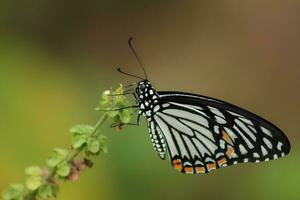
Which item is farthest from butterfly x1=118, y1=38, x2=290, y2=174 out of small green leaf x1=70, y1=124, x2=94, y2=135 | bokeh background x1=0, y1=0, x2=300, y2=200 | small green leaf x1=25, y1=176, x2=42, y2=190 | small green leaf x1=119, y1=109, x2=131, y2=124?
bokeh background x1=0, y1=0, x2=300, y2=200

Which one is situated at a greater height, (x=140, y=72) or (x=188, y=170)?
(x=140, y=72)

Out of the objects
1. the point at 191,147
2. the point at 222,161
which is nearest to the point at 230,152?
the point at 222,161

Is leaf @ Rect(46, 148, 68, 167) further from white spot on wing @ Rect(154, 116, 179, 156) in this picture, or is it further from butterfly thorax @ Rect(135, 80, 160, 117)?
white spot on wing @ Rect(154, 116, 179, 156)

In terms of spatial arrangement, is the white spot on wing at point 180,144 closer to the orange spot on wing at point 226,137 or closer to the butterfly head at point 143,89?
the orange spot on wing at point 226,137

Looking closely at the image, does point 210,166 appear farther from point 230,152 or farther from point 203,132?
point 203,132

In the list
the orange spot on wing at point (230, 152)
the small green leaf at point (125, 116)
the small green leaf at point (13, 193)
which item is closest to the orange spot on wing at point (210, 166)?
the orange spot on wing at point (230, 152)
